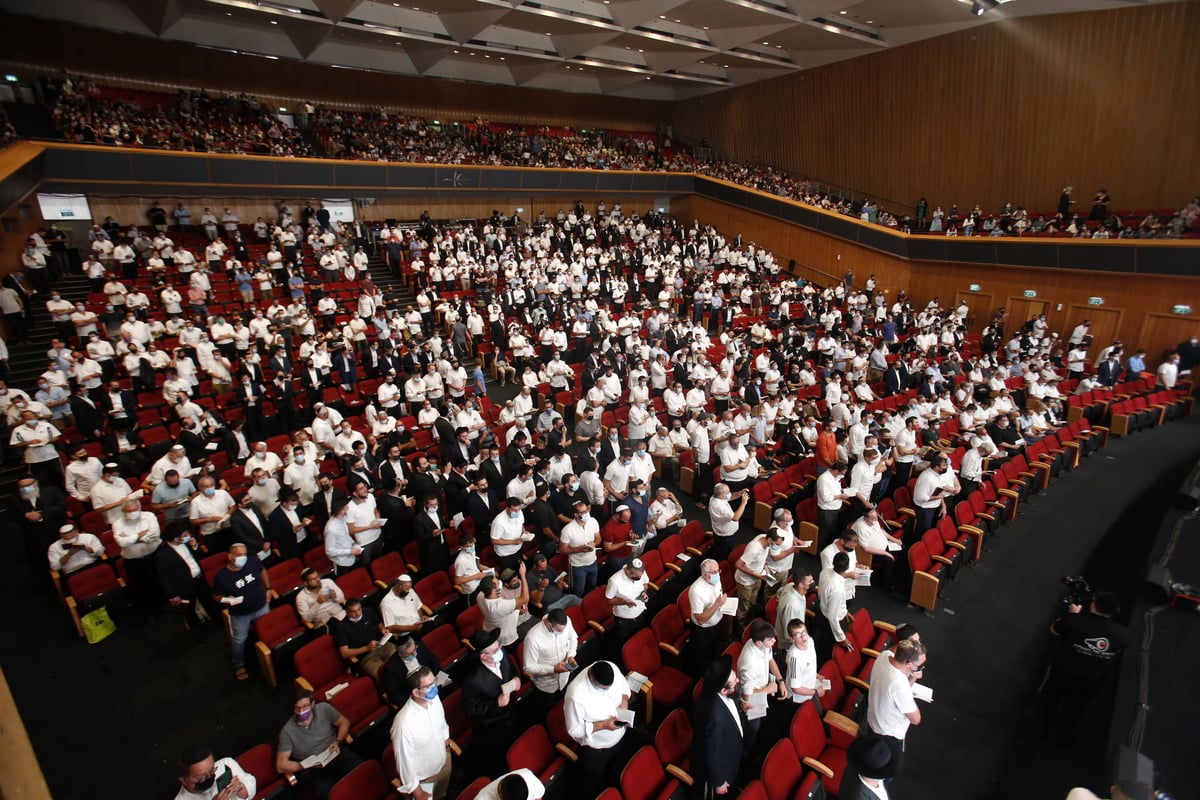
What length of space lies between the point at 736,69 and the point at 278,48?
18.4m

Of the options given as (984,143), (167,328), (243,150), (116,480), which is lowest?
(116,480)

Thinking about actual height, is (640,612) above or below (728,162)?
below

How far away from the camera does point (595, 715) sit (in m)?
4.30

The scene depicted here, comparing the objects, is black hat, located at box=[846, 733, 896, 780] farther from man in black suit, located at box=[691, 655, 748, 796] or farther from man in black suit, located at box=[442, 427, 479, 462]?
man in black suit, located at box=[442, 427, 479, 462]

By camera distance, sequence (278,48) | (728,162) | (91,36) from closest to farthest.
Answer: (91,36), (278,48), (728,162)

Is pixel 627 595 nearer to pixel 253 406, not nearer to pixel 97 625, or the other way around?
pixel 97 625

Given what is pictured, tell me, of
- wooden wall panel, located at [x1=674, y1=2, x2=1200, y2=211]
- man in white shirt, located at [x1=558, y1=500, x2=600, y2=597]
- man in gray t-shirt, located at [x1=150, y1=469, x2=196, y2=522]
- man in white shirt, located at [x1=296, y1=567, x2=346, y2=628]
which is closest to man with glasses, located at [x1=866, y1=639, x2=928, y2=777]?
man in white shirt, located at [x1=558, y1=500, x2=600, y2=597]

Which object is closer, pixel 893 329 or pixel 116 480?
pixel 116 480

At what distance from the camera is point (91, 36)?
19.8 meters

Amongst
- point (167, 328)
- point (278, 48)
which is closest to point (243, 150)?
point (278, 48)

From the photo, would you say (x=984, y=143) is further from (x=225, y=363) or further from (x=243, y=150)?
(x=243, y=150)

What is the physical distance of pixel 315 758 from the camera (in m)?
4.38

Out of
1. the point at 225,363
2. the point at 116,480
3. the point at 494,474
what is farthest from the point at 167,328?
the point at 494,474

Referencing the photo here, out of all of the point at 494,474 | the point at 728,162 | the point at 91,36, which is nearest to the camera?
the point at 494,474
